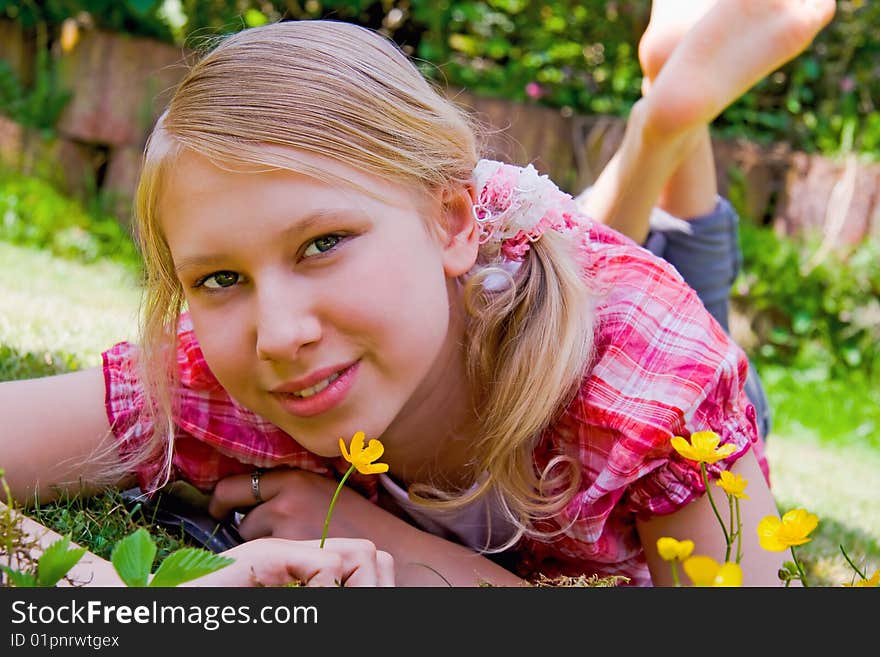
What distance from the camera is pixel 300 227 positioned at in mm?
1496

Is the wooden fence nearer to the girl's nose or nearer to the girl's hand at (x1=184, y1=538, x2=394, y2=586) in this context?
the girl's nose

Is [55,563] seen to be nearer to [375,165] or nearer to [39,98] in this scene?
[375,165]

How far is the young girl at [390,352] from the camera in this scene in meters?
1.54

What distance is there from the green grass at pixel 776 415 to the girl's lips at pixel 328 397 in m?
0.33

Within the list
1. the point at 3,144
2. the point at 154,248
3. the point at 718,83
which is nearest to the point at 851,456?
the point at 718,83

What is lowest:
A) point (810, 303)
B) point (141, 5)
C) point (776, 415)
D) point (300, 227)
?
point (776, 415)

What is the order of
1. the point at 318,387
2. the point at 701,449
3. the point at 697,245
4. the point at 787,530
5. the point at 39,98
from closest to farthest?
1. the point at 787,530
2. the point at 701,449
3. the point at 318,387
4. the point at 697,245
5. the point at 39,98

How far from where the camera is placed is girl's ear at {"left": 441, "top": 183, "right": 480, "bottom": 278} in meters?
1.81

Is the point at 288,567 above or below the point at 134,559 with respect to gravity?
below

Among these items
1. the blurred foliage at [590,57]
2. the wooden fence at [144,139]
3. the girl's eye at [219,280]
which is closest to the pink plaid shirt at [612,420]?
the girl's eye at [219,280]


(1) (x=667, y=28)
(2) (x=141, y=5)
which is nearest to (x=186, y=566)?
(1) (x=667, y=28)

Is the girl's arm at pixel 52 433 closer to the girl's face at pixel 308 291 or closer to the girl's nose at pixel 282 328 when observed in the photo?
the girl's face at pixel 308 291

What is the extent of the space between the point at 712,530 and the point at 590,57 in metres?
4.97

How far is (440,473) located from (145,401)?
1.85 ft
